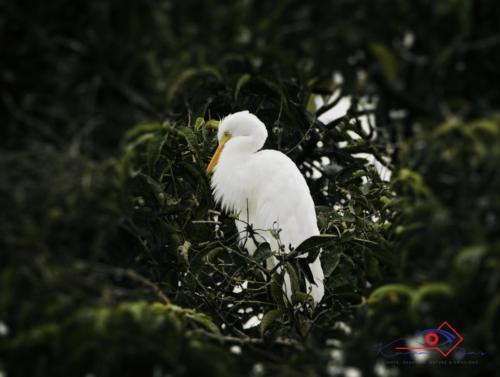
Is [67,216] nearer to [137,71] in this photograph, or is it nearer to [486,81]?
[137,71]

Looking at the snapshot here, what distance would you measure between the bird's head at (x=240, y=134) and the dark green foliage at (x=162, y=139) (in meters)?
1.17

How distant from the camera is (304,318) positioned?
300cm

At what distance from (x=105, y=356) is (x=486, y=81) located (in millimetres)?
1116

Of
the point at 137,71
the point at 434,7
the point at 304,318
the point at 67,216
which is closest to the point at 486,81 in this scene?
the point at 434,7

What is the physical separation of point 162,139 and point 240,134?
1.43 metres

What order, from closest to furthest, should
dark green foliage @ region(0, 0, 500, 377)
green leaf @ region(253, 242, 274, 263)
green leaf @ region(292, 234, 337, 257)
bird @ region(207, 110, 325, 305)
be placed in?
dark green foliage @ region(0, 0, 500, 377)
green leaf @ region(292, 234, 337, 257)
green leaf @ region(253, 242, 274, 263)
bird @ region(207, 110, 325, 305)

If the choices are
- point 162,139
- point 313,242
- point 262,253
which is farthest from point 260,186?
point 162,139

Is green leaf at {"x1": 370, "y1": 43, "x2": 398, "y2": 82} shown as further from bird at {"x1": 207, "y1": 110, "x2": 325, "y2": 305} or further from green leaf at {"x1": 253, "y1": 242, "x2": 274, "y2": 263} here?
bird at {"x1": 207, "y1": 110, "x2": 325, "y2": 305}

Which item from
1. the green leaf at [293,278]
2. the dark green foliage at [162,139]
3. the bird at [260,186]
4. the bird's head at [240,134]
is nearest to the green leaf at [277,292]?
the green leaf at [293,278]

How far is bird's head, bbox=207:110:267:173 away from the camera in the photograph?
338 centimetres

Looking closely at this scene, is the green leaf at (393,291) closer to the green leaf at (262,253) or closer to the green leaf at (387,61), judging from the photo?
the green leaf at (387,61)

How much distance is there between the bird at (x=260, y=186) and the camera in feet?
11.1

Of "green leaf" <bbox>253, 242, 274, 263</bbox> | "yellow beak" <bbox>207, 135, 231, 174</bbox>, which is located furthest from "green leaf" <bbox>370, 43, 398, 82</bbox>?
"yellow beak" <bbox>207, 135, 231, 174</bbox>

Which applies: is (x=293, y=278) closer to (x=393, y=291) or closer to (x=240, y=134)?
(x=393, y=291)
